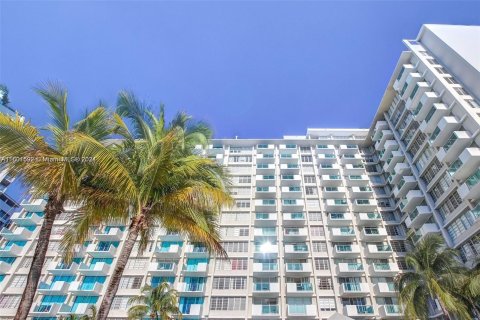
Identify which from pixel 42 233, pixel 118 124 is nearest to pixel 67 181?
pixel 42 233

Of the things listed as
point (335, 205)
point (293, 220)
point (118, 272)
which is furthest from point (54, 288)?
point (335, 205)

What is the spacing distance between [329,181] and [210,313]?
2797 cm

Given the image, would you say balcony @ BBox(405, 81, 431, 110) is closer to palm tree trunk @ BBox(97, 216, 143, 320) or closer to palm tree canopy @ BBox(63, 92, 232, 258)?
palm tree canopy @ BBox(63, 92, 232, 258)

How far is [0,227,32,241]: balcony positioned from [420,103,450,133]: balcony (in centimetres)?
6055

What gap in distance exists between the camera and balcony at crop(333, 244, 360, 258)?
121 ft

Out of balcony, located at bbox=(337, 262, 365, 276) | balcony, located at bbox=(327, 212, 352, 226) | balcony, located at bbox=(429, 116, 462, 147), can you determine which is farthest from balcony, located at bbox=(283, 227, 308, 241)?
balcony, located at bbox=(429, 116, 462, 147)

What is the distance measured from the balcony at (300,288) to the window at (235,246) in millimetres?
8127

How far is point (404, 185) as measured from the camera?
38.6m

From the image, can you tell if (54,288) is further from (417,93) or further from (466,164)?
(417,93)

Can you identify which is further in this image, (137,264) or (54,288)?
(137,264)

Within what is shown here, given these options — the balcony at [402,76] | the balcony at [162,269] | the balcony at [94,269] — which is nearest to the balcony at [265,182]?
the balcony at [162,269]

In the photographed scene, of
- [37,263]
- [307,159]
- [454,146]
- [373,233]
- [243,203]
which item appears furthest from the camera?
[307,159]

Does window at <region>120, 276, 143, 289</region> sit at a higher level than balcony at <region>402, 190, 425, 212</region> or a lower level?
lower

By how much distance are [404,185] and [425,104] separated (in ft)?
38.7
